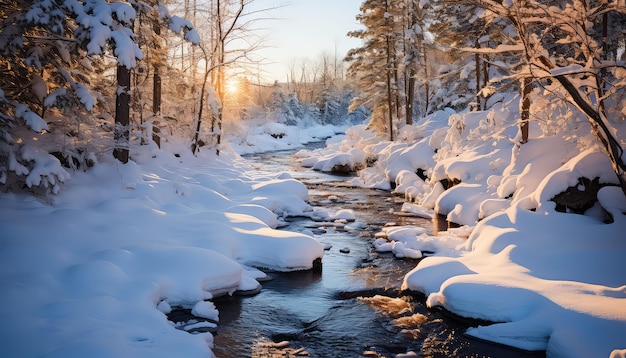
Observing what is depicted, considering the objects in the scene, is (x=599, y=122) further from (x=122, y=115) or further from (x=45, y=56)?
(x=122, y=115)

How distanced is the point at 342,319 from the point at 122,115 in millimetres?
8061

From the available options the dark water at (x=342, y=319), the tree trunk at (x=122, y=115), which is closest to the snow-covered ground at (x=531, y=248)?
the dark water at (x=342, y=319)

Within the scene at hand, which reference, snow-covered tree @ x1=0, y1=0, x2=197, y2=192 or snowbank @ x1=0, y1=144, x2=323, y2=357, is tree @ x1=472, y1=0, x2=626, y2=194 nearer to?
snowbank @ x1=0, y1=144, x2=323, y2=357

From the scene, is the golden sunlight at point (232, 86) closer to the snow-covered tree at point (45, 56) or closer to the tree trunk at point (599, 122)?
the snow-covered tree at point (45, 56)

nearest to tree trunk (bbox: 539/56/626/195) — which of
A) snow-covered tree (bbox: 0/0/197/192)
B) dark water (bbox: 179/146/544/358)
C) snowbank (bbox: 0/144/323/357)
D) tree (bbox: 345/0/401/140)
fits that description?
dark water (bbox: 179/146/544/358)

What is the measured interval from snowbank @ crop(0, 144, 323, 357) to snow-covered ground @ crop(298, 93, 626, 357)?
336 centimetres

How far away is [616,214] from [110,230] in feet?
32.2

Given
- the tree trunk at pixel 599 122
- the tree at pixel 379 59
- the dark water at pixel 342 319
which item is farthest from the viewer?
the tree at pixel 379 59

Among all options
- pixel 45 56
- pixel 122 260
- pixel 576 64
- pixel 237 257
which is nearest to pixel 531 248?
pixel 576 64

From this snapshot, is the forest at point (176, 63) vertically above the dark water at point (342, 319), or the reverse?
the forest at point (176, 63)

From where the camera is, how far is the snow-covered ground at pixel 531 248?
227 inches

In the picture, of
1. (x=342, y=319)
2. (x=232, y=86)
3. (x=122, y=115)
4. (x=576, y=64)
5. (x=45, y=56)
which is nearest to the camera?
(x=576, y=64)

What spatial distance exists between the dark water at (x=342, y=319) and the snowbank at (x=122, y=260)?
453mm

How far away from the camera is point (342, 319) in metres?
6.93
